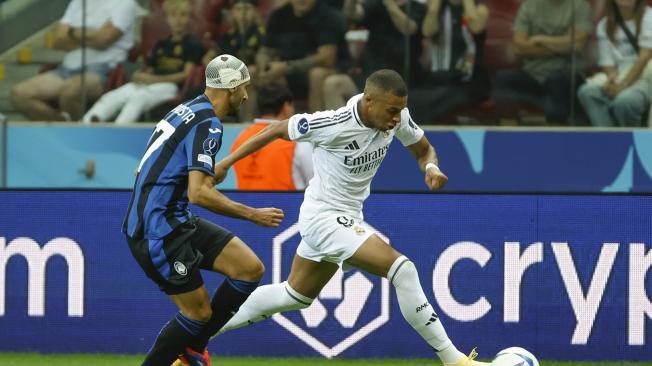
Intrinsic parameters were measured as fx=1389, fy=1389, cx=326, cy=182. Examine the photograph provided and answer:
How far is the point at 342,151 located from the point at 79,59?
517cm

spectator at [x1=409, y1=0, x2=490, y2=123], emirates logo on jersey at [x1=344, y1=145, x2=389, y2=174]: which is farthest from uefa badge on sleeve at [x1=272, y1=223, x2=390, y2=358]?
spectator at [x1=409, y1=0, x2=490, y2=123]

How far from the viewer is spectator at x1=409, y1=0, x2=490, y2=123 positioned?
1235 centimetres

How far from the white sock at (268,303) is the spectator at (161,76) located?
170 inches

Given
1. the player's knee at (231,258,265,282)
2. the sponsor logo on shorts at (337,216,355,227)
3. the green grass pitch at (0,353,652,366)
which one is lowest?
the green grass pitch at (0,353,652,366)

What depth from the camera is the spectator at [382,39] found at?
40.6ft

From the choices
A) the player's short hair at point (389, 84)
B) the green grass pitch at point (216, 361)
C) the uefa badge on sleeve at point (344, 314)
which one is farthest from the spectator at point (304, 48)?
the player's short hair at point (389, 84)

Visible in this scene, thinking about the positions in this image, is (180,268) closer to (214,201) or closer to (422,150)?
(214,201)

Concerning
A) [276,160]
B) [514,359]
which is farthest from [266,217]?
[276,160]

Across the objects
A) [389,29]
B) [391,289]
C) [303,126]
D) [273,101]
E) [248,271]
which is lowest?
[391,289]

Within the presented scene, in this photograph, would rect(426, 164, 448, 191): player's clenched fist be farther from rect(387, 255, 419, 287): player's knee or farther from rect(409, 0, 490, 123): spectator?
rect(409, 0, 490, 123): spectator

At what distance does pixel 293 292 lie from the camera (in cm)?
851

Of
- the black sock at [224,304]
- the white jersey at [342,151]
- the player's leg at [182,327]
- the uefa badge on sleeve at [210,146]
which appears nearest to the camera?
the uefa badge on sleeve at [210,146]

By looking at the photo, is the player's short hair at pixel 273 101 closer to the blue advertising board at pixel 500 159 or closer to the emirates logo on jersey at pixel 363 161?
the emirates logo on jersey at pixel 363 161

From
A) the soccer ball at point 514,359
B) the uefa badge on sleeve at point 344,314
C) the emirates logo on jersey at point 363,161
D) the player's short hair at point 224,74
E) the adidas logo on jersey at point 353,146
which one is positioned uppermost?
the player's short hair at point 224,74
